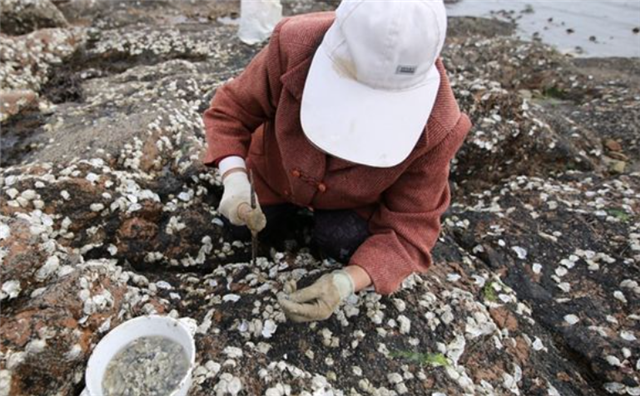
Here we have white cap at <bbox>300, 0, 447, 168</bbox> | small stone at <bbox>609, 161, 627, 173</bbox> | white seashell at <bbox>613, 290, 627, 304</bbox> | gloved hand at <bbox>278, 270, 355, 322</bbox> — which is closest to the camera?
white cap at <bbox>300, 0, 447, 168</bbox>

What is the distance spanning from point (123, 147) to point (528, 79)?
22.0 ft

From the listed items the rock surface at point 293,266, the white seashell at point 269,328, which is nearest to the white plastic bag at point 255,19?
the rock surface at point 293,266

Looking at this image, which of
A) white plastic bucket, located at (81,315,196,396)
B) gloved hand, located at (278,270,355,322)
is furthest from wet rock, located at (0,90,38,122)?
gloved hand, located at (278,270,355,322)

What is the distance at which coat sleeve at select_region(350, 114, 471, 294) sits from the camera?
244cm

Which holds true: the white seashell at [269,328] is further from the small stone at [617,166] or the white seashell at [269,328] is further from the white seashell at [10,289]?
the small stone at [617,166]

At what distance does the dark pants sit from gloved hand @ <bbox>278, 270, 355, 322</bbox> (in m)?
0.56

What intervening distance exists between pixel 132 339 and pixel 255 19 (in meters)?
6.27

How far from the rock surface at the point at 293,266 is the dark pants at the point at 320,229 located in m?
0.09

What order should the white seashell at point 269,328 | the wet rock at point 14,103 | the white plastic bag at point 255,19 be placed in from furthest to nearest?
the white plastic bag at point 255,19 < the wet rock at point 14,103 < the white seashell at point 269,328

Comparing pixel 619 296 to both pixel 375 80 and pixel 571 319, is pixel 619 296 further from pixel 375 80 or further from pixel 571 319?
pixel 375 80

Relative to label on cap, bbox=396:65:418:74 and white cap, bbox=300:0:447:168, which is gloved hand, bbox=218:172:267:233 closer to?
white cap, bbox=300:0:447:168

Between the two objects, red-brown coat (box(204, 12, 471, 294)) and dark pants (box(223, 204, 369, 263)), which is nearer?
red-brown coat (box(204, 12, 471, 294))

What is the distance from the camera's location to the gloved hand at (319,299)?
237 cm

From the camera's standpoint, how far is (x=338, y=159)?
7.97 feet
